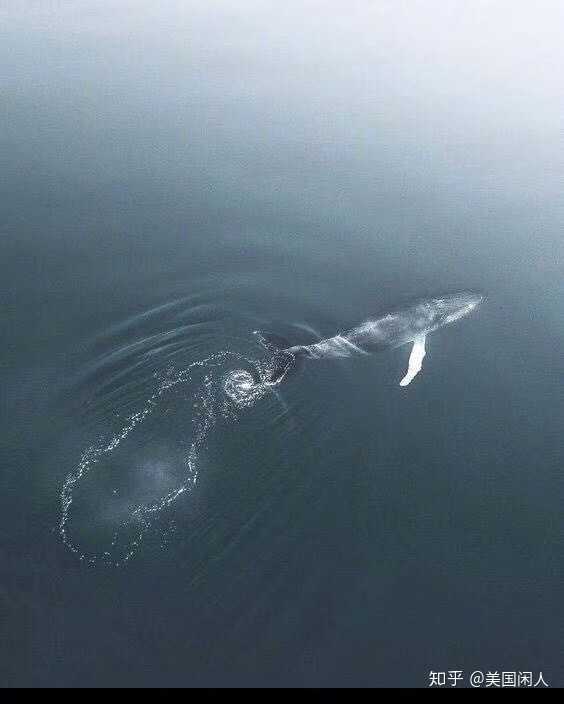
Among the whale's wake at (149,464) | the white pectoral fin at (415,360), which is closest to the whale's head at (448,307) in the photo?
the white pectoral fin at (415,360)

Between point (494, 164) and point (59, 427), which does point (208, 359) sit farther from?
point (494, 164)

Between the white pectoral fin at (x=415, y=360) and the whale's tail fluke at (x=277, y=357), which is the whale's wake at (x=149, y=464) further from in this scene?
the white pectoral fin at (x=415, y=360)

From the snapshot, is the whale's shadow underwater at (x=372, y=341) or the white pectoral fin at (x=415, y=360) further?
the white pectoral fin at (x=415, y=360)

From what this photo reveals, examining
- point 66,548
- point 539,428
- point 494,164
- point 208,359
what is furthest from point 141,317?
point 494,164

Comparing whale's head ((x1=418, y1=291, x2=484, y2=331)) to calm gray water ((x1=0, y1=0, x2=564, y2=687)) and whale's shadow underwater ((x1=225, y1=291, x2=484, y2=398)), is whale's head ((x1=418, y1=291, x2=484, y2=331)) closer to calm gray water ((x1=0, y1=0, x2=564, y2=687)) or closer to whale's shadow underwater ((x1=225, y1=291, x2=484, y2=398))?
whale's shadow underwater ((x1=225, y1=291, x2=484, y2=398))

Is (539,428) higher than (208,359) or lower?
lower
